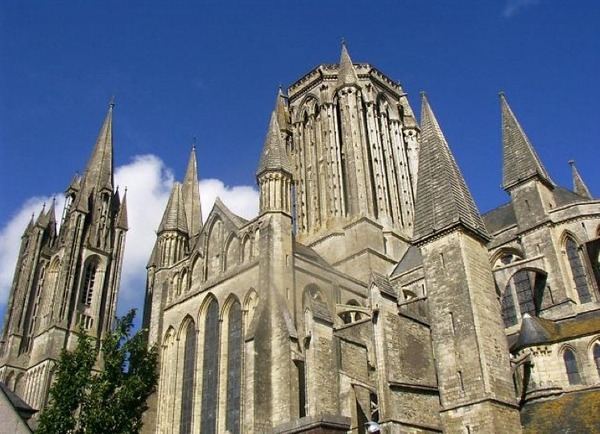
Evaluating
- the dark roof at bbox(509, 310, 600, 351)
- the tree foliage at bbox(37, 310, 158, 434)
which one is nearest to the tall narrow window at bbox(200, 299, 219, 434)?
the tree foliage at bbox(37, 310, 158, 434)

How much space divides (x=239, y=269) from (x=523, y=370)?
11.2m

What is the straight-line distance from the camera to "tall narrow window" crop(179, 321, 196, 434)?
2483 centimetres

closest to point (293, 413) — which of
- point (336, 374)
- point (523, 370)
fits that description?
point (336, 374)

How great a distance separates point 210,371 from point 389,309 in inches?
364

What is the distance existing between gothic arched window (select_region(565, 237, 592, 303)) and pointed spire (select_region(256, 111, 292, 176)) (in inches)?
439

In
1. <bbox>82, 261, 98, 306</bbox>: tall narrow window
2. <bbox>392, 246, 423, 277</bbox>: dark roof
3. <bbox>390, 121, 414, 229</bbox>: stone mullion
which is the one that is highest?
<bbox>390, 121, 414, 229</bbox>: stone mullion

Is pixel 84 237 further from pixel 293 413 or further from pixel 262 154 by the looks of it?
pixel 293 413

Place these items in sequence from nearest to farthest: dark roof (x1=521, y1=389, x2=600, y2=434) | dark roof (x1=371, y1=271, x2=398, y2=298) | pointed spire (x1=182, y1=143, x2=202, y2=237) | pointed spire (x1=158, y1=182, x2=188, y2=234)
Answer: dark roof (x1=521, y1=389, x2=600, y2=434), dark roof (x1=371, y1=271, x2=398, y2=298), pointed spire (x1=158, y1=182, x2=188, y2=234), pointed spire (x1=182, y1=143, x2=202, y2=237)

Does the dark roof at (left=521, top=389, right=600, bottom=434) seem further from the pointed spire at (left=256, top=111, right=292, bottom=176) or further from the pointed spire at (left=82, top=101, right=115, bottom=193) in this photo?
the pointed spire at (left=82, top=101, right=115, bottom=193)

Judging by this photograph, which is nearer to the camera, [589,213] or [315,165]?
[589,213]

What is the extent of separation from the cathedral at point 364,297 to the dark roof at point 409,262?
0.94 ft

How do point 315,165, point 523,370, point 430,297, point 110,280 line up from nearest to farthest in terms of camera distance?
point 430,297 < point 523,370 < point 315,165 < point 110,280

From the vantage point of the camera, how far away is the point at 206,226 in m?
28.4

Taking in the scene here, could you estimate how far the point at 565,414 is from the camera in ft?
56.3
